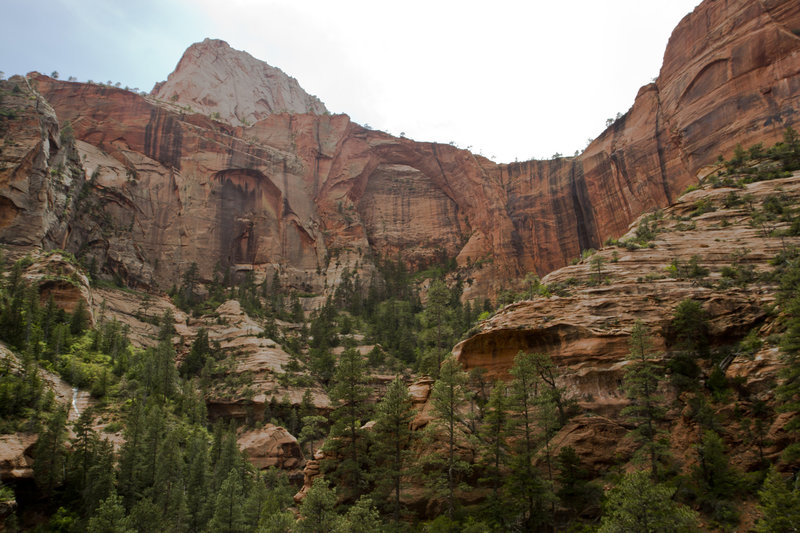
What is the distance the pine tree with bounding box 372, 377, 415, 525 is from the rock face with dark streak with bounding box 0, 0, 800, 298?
161ft

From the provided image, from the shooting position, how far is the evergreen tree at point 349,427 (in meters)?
31.8

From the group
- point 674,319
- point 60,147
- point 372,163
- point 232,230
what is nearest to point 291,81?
point 372,163

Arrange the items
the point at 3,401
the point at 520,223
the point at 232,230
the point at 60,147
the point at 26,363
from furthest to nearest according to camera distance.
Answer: the point at 232,230, the point at 520,223, the point at 60,147, the point at 26,363, the point at 3,401

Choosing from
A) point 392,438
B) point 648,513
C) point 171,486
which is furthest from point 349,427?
point 171,486

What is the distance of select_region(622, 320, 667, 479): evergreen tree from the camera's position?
27.8 meters

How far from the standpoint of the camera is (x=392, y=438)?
31719mm

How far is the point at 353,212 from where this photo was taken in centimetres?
11025

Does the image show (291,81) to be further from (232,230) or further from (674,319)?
(674,319)

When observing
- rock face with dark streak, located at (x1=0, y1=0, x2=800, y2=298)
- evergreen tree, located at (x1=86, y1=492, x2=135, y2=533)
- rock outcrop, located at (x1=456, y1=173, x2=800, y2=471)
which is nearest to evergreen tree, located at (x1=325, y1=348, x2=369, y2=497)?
rock outcrop, located at (x1=456, y1=173, x2=800, y2=471)

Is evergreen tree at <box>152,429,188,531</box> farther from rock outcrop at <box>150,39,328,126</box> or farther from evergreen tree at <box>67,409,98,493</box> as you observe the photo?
rock outcrop at <box>150,39,328,126</box>

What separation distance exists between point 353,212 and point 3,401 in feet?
253

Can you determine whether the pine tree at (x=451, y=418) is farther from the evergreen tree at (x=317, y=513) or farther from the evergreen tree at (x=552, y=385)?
the evergreen tree at (x=317, y=513)

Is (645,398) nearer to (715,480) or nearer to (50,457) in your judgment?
(715,480)

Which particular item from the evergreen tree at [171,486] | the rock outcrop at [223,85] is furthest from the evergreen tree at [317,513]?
the rock outcrop at [223,85]
